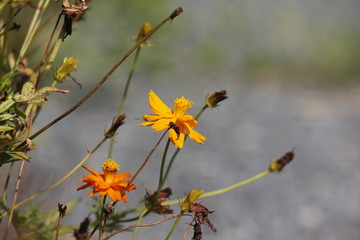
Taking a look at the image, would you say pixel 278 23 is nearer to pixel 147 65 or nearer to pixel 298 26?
pixel 298 26

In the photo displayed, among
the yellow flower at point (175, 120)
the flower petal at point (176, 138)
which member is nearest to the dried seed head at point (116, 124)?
the yellow flower at point (175, 120)

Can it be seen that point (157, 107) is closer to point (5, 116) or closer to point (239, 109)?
point (5, 116)

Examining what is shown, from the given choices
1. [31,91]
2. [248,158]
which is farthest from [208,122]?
[31,91]

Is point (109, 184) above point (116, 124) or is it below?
below

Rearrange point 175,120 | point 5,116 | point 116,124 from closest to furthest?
point 5,116, point 175,120, point 116,124

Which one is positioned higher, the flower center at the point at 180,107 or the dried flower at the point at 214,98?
the dried flower at the point at 214,98

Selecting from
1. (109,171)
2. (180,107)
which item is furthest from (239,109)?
(109,171)

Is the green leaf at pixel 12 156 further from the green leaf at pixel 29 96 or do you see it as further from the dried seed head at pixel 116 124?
the dried seed head at pixel 116 124
